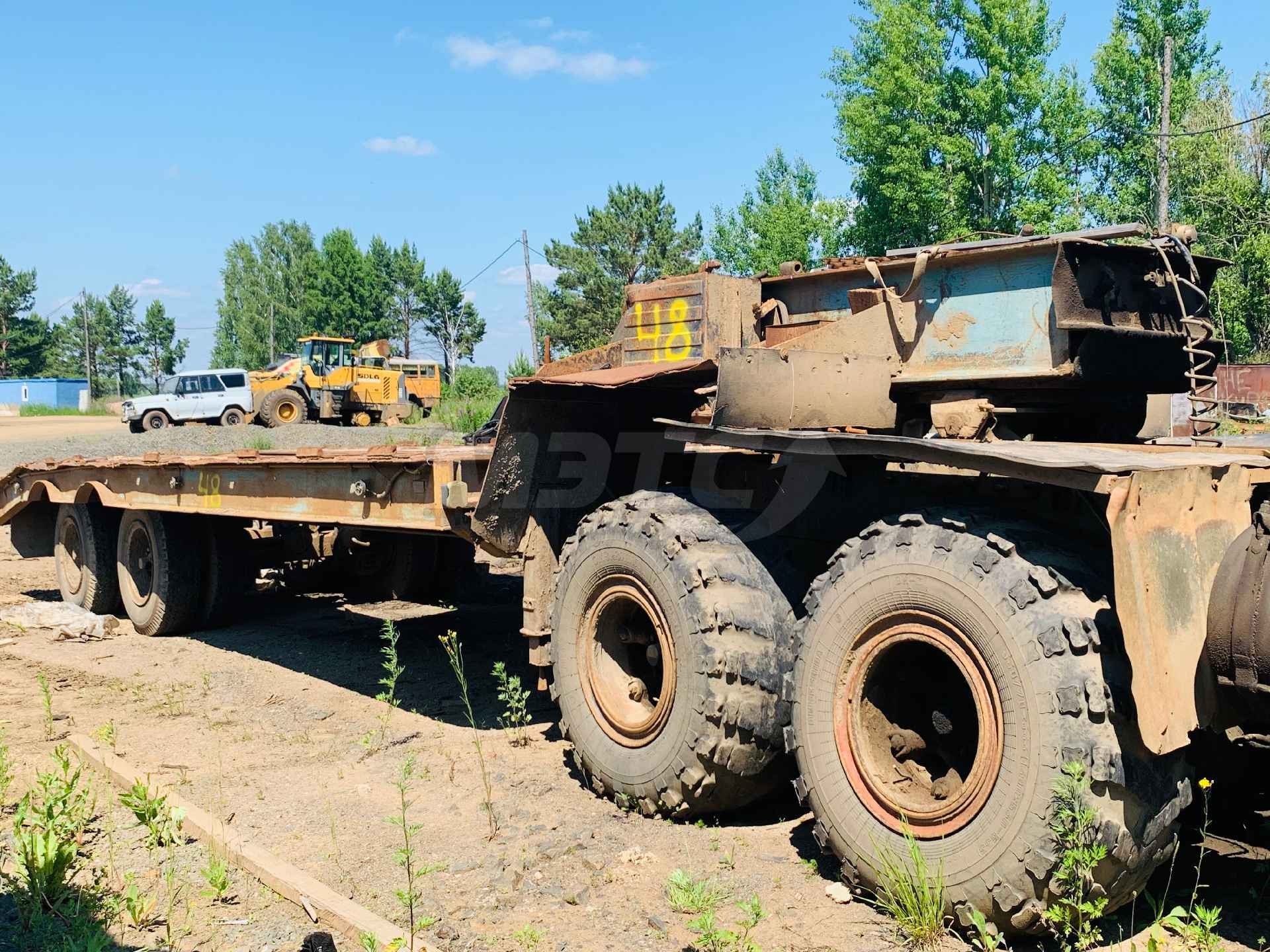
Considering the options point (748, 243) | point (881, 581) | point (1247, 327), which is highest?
point (748, 243)

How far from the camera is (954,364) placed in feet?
15.1

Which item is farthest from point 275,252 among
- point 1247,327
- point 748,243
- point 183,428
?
point 1247,327

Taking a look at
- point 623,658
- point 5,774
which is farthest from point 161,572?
point 623,658

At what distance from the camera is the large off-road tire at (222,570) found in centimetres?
940

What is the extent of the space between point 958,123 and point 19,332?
77.1 metres

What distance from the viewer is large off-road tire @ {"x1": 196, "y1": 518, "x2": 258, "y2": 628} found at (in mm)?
9398

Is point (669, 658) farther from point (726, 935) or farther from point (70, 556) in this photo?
point (70, 556)

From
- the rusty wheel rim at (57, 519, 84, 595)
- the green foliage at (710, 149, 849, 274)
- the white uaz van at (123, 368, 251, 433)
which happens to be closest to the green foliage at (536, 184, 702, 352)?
the green foliage at (710, 149, 849, 274)

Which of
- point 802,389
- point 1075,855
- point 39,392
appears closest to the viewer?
point 1075,855

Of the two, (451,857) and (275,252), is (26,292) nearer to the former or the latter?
(275,252)

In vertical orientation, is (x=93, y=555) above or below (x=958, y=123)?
below

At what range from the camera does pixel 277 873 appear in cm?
399

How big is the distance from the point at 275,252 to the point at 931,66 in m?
65.7

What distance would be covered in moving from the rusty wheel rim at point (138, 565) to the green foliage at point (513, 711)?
4.57 meters
